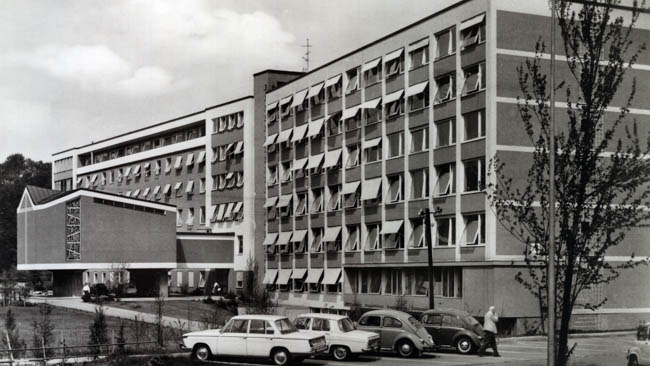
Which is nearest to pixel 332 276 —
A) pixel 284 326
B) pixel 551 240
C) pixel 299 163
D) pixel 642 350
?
pixel 299 163

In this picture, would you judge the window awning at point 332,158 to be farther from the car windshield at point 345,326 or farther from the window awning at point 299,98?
the car windshield at point 345,326

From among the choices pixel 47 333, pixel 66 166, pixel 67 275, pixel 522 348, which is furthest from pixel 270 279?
pixel 66 166

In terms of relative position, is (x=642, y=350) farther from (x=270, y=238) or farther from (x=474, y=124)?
(x=270, y=238)

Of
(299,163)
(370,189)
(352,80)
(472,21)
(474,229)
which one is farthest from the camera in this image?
(299,163)

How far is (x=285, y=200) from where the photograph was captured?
65688 millimetres

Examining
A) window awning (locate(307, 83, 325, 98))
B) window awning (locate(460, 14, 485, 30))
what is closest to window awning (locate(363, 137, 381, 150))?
window awning (locate(307, 83, 325, 98))

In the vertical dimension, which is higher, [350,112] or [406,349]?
[350,112]

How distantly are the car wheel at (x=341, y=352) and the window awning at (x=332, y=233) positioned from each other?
30315 millimetres

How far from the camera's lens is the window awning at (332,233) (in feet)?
189

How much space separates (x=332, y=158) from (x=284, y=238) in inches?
405

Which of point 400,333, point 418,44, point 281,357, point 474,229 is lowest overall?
point 281,357

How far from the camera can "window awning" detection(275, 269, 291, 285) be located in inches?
2549

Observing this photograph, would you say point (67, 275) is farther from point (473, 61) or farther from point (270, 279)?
point (473, 61)

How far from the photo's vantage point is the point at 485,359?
93.3ft
